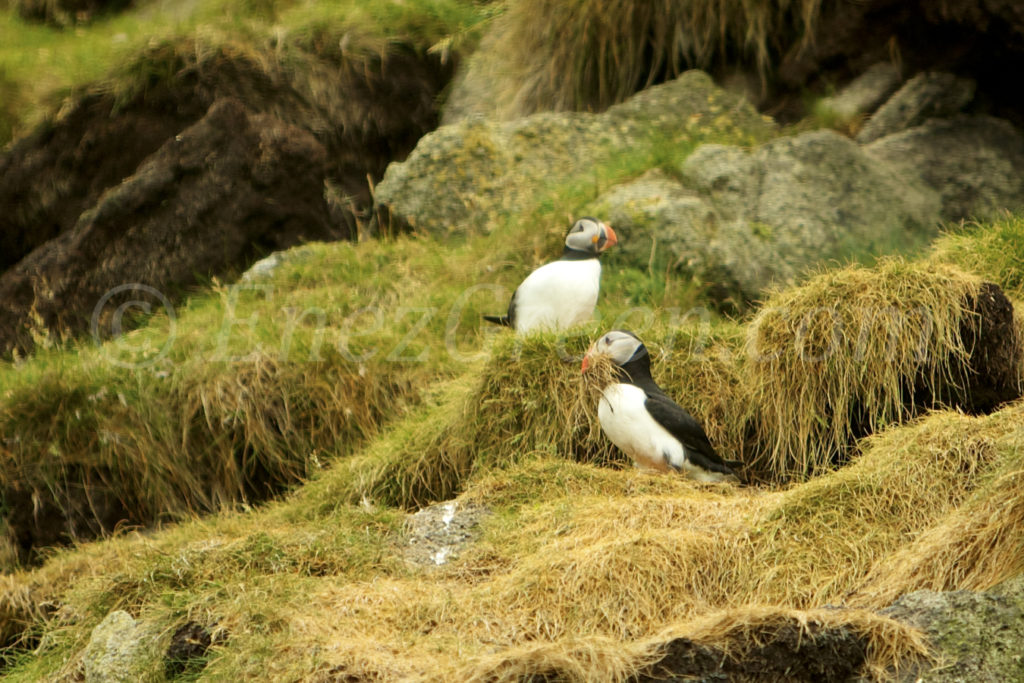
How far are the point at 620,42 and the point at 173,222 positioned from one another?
348 cm

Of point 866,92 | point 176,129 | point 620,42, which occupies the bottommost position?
point 866,92

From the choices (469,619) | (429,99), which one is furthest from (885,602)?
(429,99)

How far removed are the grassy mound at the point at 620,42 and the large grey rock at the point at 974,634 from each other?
6.02 m

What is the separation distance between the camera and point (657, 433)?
5.72 m

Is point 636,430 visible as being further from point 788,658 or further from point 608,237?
point 788,658

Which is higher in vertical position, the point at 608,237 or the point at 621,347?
the point at 608,237

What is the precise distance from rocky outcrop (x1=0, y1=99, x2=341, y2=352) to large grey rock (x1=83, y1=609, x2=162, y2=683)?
433cm

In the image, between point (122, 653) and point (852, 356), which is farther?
point (852, 356)

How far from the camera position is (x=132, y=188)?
29.3 ft

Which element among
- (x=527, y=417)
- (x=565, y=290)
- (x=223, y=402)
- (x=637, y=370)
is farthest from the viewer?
(x=223, y=402)

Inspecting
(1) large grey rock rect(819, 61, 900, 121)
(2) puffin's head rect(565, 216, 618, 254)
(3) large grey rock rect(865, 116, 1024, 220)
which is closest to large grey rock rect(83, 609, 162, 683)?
(2) puffin's head rect(565, 216, 618, 254)

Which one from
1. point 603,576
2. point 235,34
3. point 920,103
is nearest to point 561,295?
point 603,576

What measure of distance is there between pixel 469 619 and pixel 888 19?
611cm

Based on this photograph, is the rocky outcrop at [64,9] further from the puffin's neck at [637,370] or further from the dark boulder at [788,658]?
the dark boulder at [788,658]
